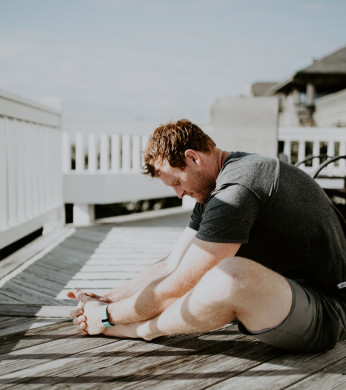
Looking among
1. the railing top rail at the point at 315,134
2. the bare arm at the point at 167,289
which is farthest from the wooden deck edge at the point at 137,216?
the bare arm at the point at 167,289

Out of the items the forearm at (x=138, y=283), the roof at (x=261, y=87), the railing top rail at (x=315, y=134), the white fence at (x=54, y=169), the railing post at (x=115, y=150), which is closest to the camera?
the forearm at (x=138, y=283)

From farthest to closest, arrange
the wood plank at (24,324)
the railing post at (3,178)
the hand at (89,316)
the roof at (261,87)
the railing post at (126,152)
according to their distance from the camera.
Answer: the roof at (261,87) < the railing post at (126,152) < the railing post at (3,178) < the wood plank at (24,324) < the hand at (89,316)

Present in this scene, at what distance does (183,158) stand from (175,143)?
7cm

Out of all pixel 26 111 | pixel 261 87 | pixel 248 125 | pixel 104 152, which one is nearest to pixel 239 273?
pixel 26 111

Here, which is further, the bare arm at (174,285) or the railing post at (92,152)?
the railing post at (92,152)

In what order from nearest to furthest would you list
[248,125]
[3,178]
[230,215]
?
[230,215] → [3,178] → [248,125]

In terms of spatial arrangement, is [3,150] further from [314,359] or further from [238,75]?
[238,75]

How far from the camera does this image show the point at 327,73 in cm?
2144

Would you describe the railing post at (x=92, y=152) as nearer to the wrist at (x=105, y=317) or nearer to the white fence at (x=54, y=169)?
the white fence at (x=54, y=169)

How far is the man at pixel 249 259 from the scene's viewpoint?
58.6 inches

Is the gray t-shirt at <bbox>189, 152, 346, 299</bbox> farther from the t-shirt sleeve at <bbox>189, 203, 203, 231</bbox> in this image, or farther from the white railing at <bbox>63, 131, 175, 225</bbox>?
the white railing at <bbox>63, 131, 175, 225</bbox>

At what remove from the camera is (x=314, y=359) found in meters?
1.64

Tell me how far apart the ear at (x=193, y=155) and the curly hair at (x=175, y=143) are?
0.06ft

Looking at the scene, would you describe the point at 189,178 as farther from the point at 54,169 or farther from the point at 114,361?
Answer: the point at 54,169
